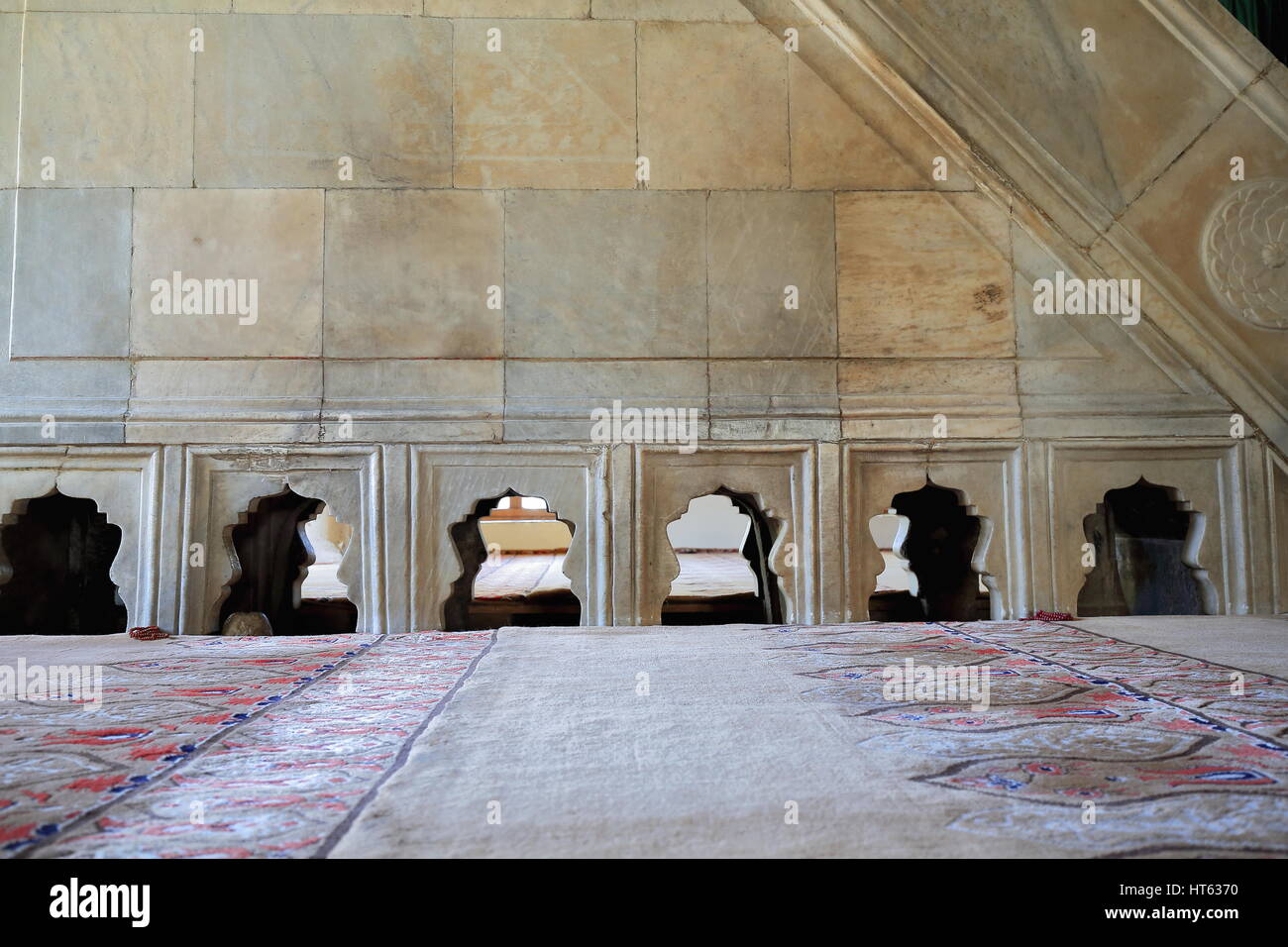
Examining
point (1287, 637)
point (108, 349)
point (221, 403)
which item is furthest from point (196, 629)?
point (1287, 637)

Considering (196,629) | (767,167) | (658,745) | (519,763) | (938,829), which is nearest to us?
(938,829)

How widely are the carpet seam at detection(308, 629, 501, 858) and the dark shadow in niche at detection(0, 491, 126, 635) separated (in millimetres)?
3269

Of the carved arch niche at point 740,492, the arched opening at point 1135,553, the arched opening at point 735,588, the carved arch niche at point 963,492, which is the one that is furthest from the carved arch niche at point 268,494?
the arched opening at point 1135,553

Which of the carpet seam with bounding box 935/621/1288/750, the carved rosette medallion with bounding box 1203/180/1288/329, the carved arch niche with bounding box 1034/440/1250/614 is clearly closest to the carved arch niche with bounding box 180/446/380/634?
the carpet seam with bounding box 935/621/1288/750

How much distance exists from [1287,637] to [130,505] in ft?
17.0

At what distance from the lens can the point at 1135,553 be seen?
5.18 metres

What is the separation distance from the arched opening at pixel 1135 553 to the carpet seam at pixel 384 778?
3.93 meters

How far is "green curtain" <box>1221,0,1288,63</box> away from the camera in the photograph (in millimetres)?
5082

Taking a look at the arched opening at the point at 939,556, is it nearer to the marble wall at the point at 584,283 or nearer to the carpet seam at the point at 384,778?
the marble wall at the point at 584,283

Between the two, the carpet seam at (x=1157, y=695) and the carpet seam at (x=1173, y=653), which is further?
the carpet seam at (x=1173, y=653)

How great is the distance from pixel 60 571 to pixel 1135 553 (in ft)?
20.0

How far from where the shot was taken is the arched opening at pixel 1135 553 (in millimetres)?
5023

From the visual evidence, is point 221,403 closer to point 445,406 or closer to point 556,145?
point 445,406

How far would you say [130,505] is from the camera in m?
4.49
